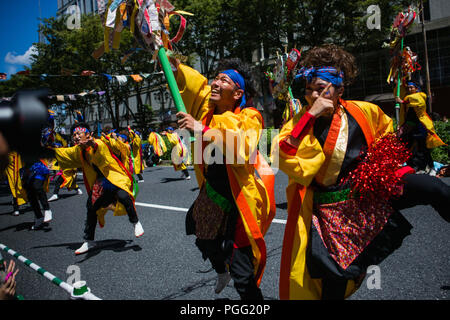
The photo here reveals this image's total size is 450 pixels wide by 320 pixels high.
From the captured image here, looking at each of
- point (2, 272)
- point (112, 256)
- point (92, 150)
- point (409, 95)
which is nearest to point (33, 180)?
point (92, 150)

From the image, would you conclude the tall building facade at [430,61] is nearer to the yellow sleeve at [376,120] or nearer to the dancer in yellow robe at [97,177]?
the dancer in yellow robe at [97,177]

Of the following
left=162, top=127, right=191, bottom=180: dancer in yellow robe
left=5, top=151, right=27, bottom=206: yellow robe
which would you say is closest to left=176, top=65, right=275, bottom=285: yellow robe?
left=5, top=151, right=27, bottom=206: yellow robe

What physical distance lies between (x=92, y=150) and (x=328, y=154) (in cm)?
369

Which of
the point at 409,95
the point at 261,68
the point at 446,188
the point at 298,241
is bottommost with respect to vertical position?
the point at 298,241

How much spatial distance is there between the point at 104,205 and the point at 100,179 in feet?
1.24

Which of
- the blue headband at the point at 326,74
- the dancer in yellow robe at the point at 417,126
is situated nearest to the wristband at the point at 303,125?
the blue headband at the point at 326,74

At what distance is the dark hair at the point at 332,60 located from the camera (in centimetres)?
222

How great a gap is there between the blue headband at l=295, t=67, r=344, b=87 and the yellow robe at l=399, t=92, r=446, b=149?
5.50 metres

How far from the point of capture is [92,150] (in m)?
4.86

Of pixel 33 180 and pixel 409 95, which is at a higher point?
pixel 409 95

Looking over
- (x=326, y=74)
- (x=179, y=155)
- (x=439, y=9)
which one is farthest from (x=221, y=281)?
(x=439, y=9)
